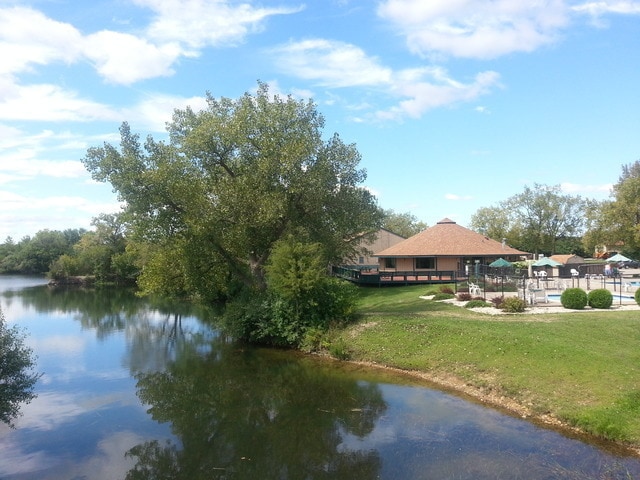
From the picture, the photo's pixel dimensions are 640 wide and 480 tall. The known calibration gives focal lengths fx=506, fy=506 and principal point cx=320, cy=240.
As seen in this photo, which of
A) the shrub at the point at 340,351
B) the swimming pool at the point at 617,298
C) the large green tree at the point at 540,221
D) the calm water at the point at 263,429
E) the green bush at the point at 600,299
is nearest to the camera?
the calm water at the point at 263,429

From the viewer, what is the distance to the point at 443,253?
151ft

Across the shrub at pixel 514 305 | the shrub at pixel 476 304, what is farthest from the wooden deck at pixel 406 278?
the shrub at pixel 514 305

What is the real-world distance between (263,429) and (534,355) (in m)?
9.04

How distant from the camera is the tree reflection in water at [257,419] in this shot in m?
11.3

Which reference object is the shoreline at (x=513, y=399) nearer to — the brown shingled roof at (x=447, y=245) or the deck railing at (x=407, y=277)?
the deck railing at (x=407, y=277)

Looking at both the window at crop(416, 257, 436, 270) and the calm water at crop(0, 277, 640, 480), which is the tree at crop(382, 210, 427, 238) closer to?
the window at crop(416, 257, 436, 270)

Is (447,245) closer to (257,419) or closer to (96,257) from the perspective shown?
(257,419)

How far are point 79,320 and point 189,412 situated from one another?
26.1 m

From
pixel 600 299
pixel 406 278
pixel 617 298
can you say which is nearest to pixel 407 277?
pixel 406 278

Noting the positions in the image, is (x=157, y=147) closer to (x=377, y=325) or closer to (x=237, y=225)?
(x=237, y=225)

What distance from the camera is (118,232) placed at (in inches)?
3317

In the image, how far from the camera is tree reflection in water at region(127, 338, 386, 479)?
11.3m

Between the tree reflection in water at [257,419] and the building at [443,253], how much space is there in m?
27.1

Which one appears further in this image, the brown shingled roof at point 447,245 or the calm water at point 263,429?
the brown shingled roof at point 447,245
